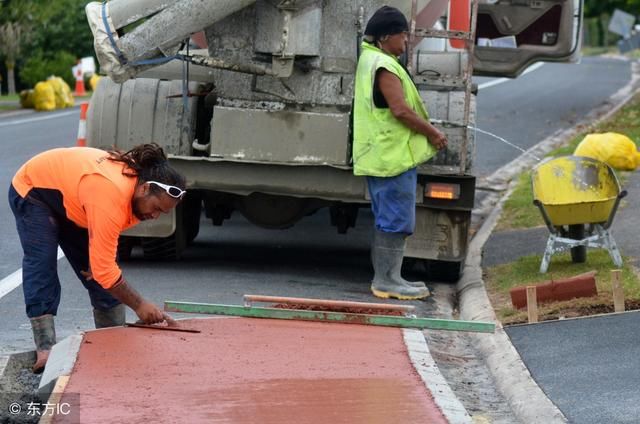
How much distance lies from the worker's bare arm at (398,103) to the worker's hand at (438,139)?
0.05 metres

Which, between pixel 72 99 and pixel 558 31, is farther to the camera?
pixel 72 99

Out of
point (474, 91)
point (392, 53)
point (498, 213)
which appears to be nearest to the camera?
point (392, 53)

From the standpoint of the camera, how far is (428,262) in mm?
10305

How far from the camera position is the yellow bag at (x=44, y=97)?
2964cm

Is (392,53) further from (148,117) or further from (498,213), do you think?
(498,213)

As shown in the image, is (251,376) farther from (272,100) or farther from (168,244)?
(168,244)

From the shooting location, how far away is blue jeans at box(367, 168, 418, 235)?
9.23 metres

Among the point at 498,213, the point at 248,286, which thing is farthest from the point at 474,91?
the point at 498,213

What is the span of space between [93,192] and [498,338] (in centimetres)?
282

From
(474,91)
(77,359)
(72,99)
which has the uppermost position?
(474,91)

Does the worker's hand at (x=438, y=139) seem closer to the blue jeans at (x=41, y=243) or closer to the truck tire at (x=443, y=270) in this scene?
the truck tire at (x=443, y=270)

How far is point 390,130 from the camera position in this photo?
9180mm

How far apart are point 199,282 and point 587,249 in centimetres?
328

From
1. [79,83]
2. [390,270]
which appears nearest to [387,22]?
[390,270]
